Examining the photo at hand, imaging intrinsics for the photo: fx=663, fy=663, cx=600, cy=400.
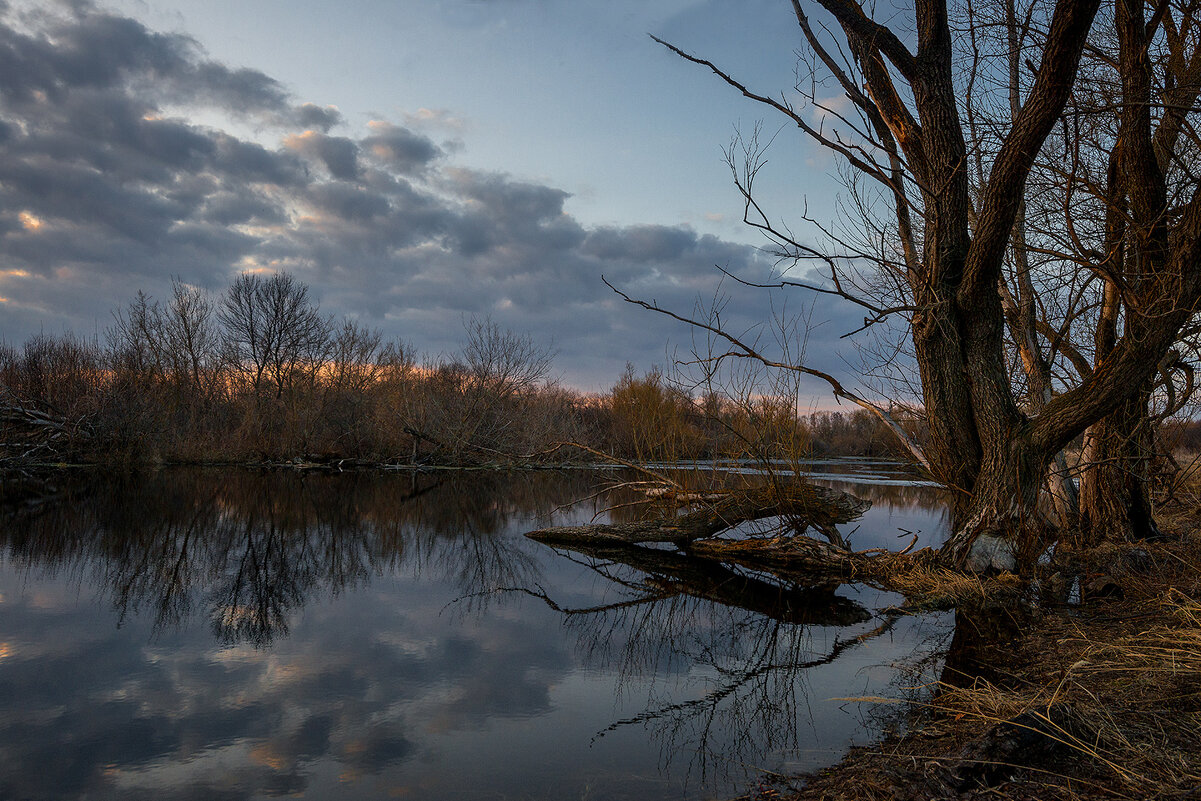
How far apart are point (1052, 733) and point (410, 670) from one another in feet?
11.7

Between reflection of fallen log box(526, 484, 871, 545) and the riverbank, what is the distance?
140 inches

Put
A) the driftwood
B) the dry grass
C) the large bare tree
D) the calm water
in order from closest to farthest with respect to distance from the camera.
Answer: the dry grass < the calm water < the large bare tree < the driftwood

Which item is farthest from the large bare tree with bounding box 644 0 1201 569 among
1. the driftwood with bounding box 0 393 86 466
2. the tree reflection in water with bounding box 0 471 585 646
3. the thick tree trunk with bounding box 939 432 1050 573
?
the driftwood with bounding box 0 393 86 466

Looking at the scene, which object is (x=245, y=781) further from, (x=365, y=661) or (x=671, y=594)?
(x=671, y=594)

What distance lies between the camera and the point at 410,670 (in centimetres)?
442

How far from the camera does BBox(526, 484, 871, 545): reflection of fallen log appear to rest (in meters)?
8.06

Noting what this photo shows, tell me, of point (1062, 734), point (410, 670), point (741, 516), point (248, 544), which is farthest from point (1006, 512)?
point (248, 544)

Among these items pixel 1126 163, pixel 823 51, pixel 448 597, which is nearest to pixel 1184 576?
pixel 1126 163

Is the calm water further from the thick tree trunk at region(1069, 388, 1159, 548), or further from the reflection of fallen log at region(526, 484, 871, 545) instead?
the thick tree trunk at region(1069, 388, 1159, 548)

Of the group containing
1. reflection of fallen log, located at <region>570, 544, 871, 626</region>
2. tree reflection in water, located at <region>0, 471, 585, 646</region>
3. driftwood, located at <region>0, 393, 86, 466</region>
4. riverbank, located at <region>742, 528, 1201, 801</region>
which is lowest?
tree reflection in water, located at <region>0, 471, 585, 646</region>

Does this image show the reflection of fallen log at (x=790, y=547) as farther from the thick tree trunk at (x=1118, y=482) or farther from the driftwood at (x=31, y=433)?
the driftwood at (x=31, y=433)

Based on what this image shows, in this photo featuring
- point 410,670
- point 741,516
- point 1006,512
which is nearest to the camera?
point 410,670

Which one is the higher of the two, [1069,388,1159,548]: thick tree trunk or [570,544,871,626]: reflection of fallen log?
[1069,388,1159,548]: thick tree trunk

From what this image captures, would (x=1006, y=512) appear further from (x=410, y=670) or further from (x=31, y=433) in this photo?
(x=31, y=433)
